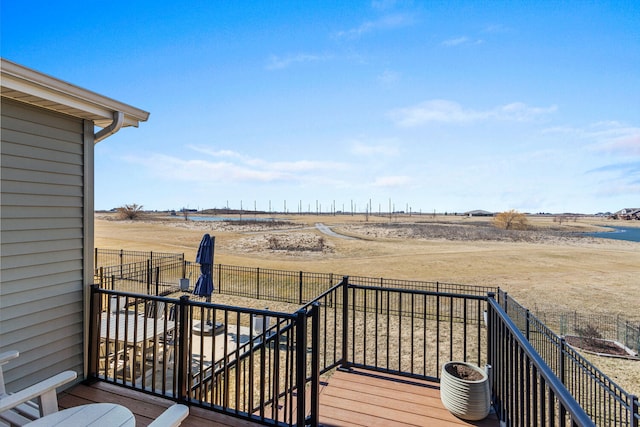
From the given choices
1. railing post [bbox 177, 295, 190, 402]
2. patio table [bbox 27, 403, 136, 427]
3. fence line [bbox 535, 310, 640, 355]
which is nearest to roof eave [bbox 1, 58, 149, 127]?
railing post [bbox 177, 295, 190, 402]

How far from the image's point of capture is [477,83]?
42.0 feet

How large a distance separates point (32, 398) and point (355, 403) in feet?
7.77

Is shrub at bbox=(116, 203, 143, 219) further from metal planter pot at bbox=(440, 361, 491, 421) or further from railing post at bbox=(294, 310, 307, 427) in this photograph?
metal planter pot at bbox=(440, 361, 491, 421)

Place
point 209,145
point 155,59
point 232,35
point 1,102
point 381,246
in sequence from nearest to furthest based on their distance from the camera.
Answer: point 1,102
point 232,35
point 155,59
point 381,246
point 209,145

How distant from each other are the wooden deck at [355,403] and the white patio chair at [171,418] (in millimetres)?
1030

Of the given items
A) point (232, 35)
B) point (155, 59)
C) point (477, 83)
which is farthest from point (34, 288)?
point (477, 83)

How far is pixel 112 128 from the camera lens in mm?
3201

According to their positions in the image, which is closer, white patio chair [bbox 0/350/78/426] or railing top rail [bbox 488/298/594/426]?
railing top rail [bbox 488/298/594/426]

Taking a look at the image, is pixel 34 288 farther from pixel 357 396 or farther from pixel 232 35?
pixel 232 35

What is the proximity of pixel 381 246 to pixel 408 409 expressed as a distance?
2800 centimetres

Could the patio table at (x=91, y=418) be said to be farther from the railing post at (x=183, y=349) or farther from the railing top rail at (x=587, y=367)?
the railing top rail at (x=587, y=367)

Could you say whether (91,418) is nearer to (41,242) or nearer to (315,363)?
(315,363)

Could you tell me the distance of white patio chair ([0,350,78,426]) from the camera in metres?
1.77

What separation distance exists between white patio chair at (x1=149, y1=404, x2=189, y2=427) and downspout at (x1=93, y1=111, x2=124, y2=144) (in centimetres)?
272
